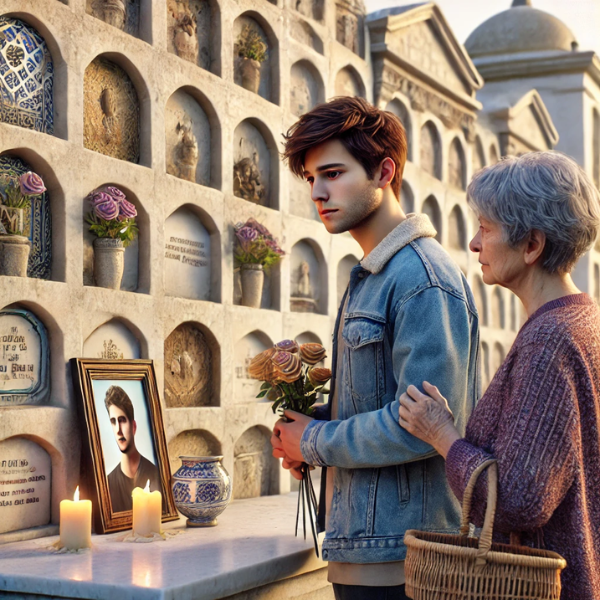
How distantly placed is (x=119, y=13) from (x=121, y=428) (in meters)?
1.36

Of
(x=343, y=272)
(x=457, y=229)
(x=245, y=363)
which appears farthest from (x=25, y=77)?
(x=457, y=229)

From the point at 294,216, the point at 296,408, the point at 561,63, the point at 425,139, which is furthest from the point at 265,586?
the point at 561,63

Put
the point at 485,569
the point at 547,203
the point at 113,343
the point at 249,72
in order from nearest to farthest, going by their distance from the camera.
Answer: the point at 485,569 → the point at 547,203 → the point at 113,343 → the point at 249,72

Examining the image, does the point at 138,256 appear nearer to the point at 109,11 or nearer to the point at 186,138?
the point at 186,138

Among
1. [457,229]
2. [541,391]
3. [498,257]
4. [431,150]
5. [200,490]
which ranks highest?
[431,150]

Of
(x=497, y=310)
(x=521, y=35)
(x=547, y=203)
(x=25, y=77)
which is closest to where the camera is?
(x=547, y=203)

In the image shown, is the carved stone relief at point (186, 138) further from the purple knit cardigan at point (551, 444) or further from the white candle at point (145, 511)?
the purple knit cardigan at point (551, 444)

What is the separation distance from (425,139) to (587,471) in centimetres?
407

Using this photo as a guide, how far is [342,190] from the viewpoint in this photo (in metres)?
2.02

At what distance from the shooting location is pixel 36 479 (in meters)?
2.47

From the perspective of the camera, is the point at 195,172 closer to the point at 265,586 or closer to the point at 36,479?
the point at 36,479

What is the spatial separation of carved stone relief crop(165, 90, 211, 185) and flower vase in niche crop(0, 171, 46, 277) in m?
0.76

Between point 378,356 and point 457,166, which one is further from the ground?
point 457,166

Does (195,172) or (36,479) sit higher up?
(195,172)
